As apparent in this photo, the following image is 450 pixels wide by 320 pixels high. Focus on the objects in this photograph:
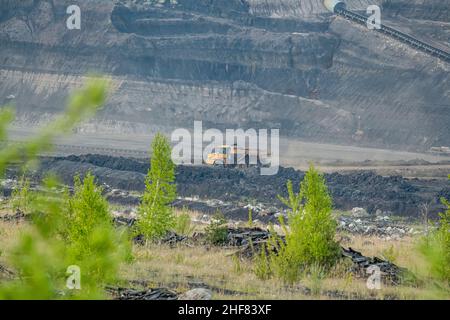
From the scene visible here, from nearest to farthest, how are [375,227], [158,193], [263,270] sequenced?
[263,270] → [158,193] → [375,227]

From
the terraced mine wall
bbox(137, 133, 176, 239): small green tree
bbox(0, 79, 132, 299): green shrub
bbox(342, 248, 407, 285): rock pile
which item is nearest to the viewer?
bbox(0, 79, 132, 299): green shrub

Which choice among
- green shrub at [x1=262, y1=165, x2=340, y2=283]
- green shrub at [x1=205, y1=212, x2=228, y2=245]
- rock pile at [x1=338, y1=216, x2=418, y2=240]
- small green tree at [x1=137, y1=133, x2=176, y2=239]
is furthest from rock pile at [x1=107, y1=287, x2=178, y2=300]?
rock pile at [x1=338, y1=216, x2=418, y2=240]

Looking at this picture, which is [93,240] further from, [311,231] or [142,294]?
[311,231]

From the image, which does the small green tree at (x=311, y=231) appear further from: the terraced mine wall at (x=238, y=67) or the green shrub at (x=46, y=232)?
the terraced mine wall at (x=238, y=67)

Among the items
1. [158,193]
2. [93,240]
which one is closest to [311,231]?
[158,193]

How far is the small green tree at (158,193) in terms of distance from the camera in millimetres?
19453

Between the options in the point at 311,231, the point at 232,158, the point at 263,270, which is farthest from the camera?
the point at 232,158

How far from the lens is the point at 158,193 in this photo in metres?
19.5

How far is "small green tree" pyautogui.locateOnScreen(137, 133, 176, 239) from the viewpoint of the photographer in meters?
19.5

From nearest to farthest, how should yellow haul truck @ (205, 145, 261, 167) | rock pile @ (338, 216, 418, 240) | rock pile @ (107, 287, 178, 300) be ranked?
rock pile @ (107, 287, 178, 300), rock pile @ (338, 216, 418, 240), yellow haul truck @ (205, 145, 261, 167)

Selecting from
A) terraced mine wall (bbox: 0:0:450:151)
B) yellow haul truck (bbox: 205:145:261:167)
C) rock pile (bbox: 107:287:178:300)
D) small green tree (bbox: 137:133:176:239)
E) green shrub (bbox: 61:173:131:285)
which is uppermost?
terraced mine wall (bbox: 0:0:450:151)

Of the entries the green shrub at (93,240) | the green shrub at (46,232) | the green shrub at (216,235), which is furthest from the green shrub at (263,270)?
the green shrub at (46,232)

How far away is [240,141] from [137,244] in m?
48.2

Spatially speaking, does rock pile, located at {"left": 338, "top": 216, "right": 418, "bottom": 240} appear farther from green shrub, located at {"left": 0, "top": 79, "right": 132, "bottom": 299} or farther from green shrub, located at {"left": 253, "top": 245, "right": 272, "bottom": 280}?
green shrub, located at {"left": 0, "top": 79, "right": 132, "bottom": 299}
